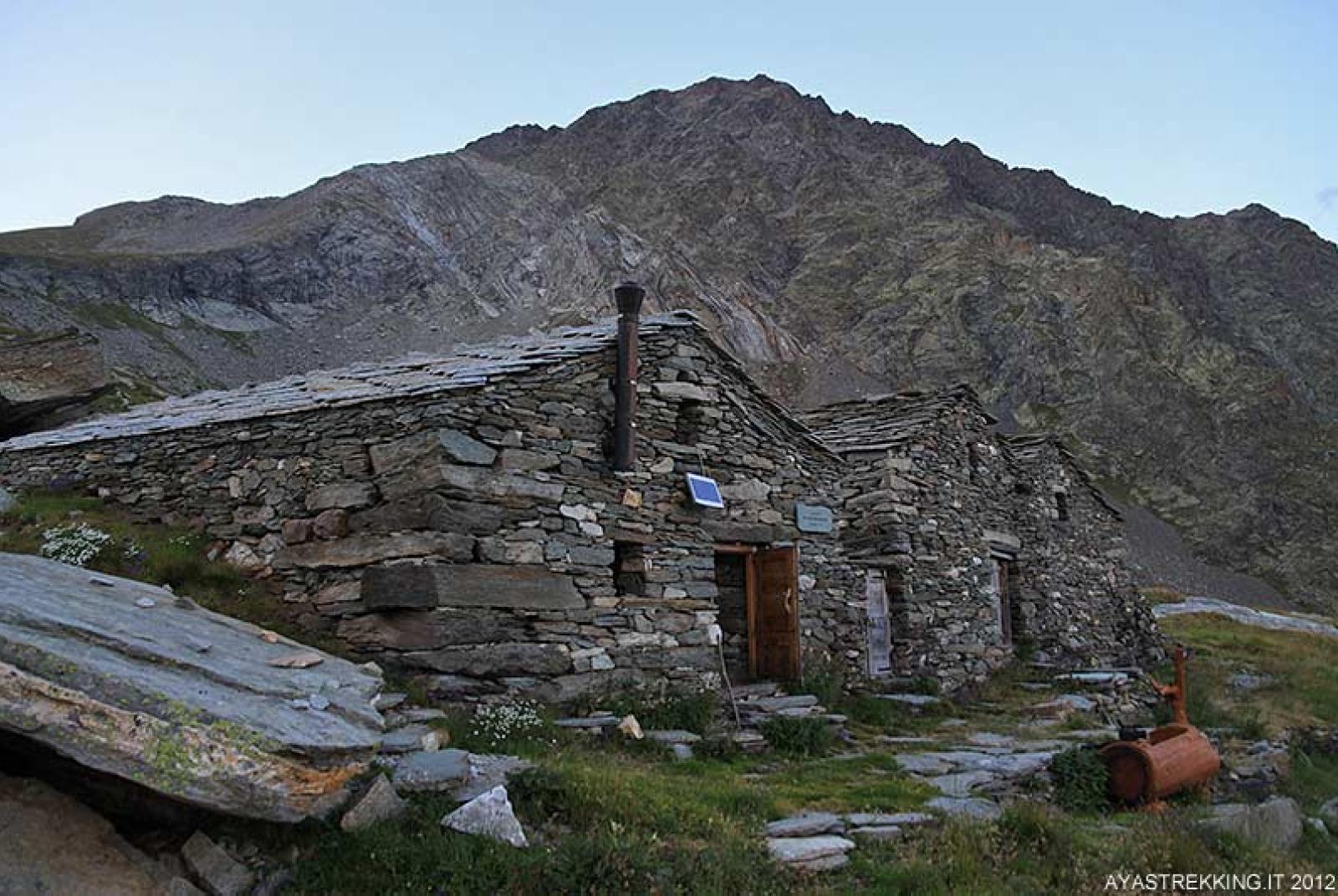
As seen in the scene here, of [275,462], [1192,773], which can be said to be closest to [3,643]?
[275,462]

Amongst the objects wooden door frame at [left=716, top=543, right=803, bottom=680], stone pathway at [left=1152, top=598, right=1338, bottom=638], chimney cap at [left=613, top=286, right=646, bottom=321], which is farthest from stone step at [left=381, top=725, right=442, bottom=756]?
stone pathway at [left=1152, top=598, right=1338, bottom=638]

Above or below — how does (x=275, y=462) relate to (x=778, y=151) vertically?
below

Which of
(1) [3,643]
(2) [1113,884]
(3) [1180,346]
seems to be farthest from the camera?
(3) [1180,346]

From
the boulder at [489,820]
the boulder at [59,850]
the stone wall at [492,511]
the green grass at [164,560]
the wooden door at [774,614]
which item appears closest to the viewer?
the boulder at [59,850]

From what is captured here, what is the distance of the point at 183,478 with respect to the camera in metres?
11.3

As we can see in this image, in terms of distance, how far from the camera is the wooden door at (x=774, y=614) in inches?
502

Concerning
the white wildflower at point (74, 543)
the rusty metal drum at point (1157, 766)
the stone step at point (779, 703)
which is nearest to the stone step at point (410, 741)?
the stone step at point (779, 703)

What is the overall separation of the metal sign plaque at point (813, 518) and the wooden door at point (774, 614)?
17.1 inches

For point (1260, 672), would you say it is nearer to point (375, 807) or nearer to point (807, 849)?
point (807, 849)

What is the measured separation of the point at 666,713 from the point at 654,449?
10.3ft

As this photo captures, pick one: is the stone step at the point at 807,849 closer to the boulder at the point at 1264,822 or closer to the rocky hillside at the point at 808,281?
the boulder at the point at 1264,822

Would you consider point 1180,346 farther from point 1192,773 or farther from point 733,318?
point 1192,773

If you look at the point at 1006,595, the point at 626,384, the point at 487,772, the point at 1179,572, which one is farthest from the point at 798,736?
the point at 1179,572

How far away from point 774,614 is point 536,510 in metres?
4.47
